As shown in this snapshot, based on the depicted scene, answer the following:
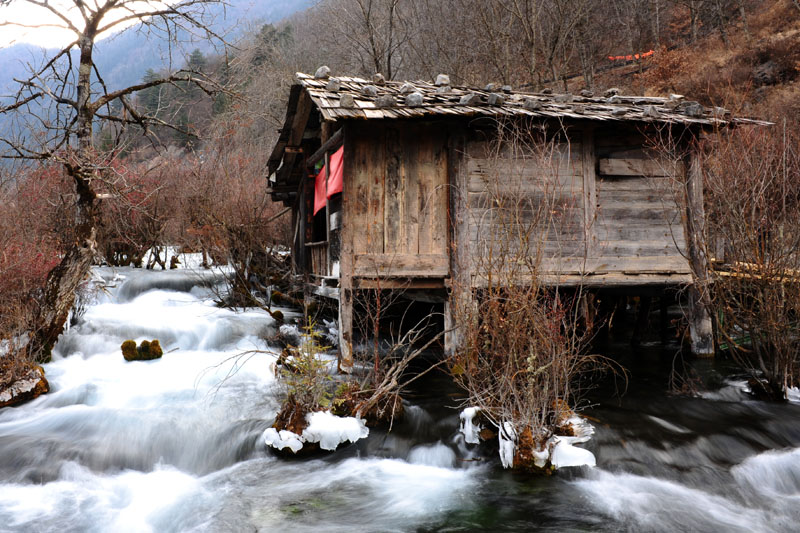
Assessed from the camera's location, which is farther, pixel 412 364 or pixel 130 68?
pixel 130 68

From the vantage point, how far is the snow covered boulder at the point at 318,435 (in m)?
6.14

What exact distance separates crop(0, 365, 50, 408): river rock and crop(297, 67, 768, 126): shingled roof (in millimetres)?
5920

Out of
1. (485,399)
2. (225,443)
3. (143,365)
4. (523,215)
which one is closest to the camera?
(485,399)

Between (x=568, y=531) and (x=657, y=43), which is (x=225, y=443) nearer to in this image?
(x=568, y=531)

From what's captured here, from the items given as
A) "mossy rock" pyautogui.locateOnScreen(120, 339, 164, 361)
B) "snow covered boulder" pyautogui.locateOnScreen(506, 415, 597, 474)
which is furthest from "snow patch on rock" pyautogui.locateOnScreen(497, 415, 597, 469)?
"mossy rock" pyautogui.locateOnScreen(120, 339, 164, 361)

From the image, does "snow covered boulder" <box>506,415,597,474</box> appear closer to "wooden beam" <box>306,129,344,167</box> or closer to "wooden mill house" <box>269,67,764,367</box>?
"wooden mill house" <box>269,67,764,367</box>

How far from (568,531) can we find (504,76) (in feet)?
59.7

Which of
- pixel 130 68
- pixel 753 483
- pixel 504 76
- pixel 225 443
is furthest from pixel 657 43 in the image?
pixel 130 68

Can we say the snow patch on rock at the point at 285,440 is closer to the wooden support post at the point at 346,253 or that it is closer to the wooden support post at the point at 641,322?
the wooden support post at the point at 346,253

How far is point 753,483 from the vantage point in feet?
17.9

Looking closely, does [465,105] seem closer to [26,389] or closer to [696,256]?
[696,256]

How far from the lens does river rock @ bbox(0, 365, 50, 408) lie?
24.7ft

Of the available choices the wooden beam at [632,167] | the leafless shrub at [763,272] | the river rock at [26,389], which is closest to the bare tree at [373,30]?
the wooden beam at [632,167]

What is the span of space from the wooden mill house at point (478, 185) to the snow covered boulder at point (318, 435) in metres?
1.93
